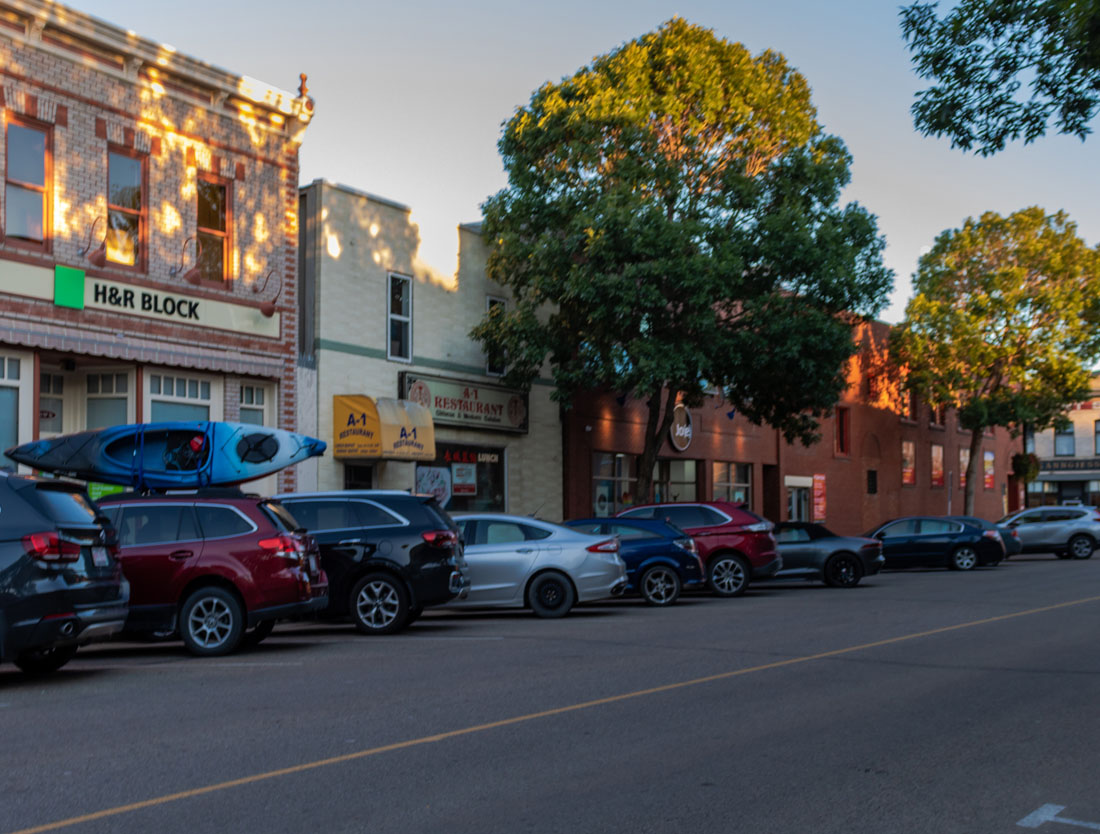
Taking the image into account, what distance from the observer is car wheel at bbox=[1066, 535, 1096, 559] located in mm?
35519

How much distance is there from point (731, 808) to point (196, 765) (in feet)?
10.3

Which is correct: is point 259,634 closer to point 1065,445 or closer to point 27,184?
point 27,184

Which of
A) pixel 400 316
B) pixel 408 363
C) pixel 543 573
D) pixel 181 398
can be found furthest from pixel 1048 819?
pixel 400 316

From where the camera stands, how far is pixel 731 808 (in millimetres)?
6109

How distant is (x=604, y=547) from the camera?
1733cm

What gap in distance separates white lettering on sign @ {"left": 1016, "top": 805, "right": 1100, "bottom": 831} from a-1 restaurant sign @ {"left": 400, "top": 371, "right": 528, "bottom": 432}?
20308 mm

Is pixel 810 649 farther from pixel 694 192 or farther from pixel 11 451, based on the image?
pixel 694 192

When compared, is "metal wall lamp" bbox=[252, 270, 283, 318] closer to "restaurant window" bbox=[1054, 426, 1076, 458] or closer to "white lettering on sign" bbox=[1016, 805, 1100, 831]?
"white lettering on sign" bbox=[1016, 805, 1100, 831]

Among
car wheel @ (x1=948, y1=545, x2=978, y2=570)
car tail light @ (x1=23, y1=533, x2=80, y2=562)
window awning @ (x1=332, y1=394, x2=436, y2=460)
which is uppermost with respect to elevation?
window awning @ (x1=332, y1=394, x2=436, y2=460)

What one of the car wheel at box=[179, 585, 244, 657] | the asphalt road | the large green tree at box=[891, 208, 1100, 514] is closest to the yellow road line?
the asphalt road

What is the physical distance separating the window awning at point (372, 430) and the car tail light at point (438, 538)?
868cm

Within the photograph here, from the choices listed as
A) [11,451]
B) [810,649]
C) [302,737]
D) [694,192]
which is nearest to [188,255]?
[11,451]

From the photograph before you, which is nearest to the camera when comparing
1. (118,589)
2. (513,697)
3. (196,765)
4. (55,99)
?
(196,765)

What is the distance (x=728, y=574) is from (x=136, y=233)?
1178 cm
